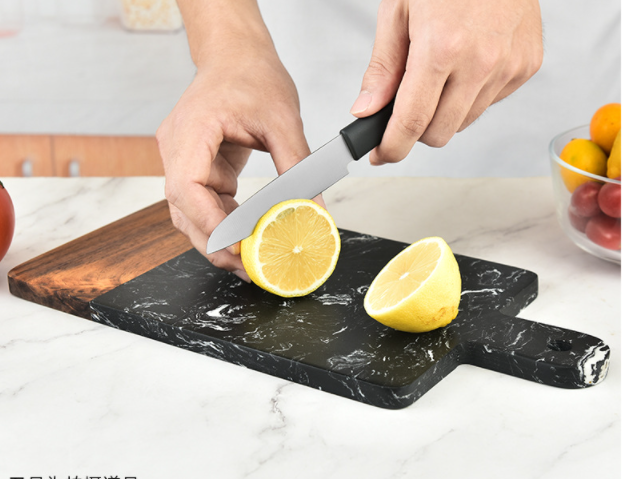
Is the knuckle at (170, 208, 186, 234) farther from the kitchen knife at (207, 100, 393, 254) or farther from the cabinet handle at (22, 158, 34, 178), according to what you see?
the cabinet handle at (22, 158, 34, 178)

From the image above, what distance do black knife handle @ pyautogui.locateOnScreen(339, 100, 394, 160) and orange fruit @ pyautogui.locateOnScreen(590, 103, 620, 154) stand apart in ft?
1.24

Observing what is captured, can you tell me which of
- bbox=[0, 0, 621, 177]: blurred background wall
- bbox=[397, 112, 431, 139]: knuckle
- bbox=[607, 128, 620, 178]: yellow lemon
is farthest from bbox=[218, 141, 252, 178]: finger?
bbox=[607, 128, 620, 178]: yellow lemon

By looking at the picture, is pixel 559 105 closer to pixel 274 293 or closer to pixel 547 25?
pixel 547 25

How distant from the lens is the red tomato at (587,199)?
1118 mm

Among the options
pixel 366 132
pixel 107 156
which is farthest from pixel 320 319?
pixel 107 156

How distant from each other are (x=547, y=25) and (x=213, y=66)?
0.86 m

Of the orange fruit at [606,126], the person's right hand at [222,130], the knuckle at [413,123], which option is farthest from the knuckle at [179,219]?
the orange fruit at [606,126]

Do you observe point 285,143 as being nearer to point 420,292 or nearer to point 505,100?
point 420,292

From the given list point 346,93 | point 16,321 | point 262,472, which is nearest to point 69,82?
point 346,93

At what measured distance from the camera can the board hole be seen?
91cm

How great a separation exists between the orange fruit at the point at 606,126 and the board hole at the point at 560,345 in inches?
16.4

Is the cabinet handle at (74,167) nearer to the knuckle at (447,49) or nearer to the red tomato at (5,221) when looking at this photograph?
the red tomato at (5,221)

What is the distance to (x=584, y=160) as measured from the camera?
1.17m

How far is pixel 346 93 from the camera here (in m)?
1.76
